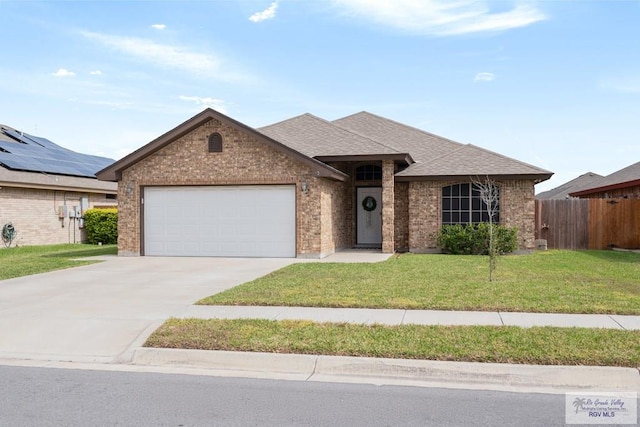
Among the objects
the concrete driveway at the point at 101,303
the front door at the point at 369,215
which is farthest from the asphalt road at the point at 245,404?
the front door at the point at 369,215

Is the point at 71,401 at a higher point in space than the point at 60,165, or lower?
lower

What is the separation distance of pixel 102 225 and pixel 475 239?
16678 mm

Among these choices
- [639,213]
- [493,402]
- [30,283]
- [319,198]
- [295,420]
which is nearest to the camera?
[295,420]

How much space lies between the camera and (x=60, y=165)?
93.4ft

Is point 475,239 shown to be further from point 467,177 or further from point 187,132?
point 187,132

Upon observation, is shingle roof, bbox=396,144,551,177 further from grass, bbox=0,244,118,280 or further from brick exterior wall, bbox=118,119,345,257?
grass, bbox=0,244,118,280

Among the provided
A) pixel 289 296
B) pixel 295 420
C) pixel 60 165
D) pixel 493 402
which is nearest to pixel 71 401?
pixel 295 420

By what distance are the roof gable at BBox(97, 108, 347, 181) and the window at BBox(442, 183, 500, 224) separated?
13.2ft

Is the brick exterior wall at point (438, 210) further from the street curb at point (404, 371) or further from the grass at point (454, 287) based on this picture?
the street curb at point (404, 371)

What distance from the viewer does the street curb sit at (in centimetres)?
617

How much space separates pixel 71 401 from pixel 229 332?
7.97 feet

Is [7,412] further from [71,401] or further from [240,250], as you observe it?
[240,250]

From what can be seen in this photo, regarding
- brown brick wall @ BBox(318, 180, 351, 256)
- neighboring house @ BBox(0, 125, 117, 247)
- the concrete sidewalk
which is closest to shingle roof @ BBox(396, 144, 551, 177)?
brown brick wall @ BBox(318, 180, 351, 256)

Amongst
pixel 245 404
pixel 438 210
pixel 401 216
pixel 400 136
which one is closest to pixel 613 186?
pixel 400 136
